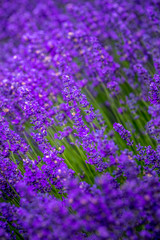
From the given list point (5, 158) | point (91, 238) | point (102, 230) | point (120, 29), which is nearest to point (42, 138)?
point (5, 158)

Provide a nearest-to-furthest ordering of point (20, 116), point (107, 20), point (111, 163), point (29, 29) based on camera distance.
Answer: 1. point (111, 163)
2. point (20, 116)
3. point (107, 20)
4. point (29, 29)

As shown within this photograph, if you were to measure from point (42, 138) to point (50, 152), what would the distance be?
0.26 m

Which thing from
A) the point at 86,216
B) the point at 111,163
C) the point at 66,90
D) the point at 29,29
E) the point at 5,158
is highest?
the point at 29,29

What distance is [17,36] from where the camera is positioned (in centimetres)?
490

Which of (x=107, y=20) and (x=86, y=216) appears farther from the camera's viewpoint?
(x=107, y=20)

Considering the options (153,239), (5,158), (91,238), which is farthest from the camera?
(5,158)

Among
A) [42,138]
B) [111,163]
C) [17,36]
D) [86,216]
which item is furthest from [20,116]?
[17,36]

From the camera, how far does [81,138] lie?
2889 millimetres

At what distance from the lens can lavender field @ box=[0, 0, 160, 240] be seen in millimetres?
1425

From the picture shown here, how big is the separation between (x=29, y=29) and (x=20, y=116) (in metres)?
2.50

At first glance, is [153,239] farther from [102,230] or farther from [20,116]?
[20,116]

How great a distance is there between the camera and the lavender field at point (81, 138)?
142 cm

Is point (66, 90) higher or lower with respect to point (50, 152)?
higher

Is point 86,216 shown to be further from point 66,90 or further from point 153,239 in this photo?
point 66,90
